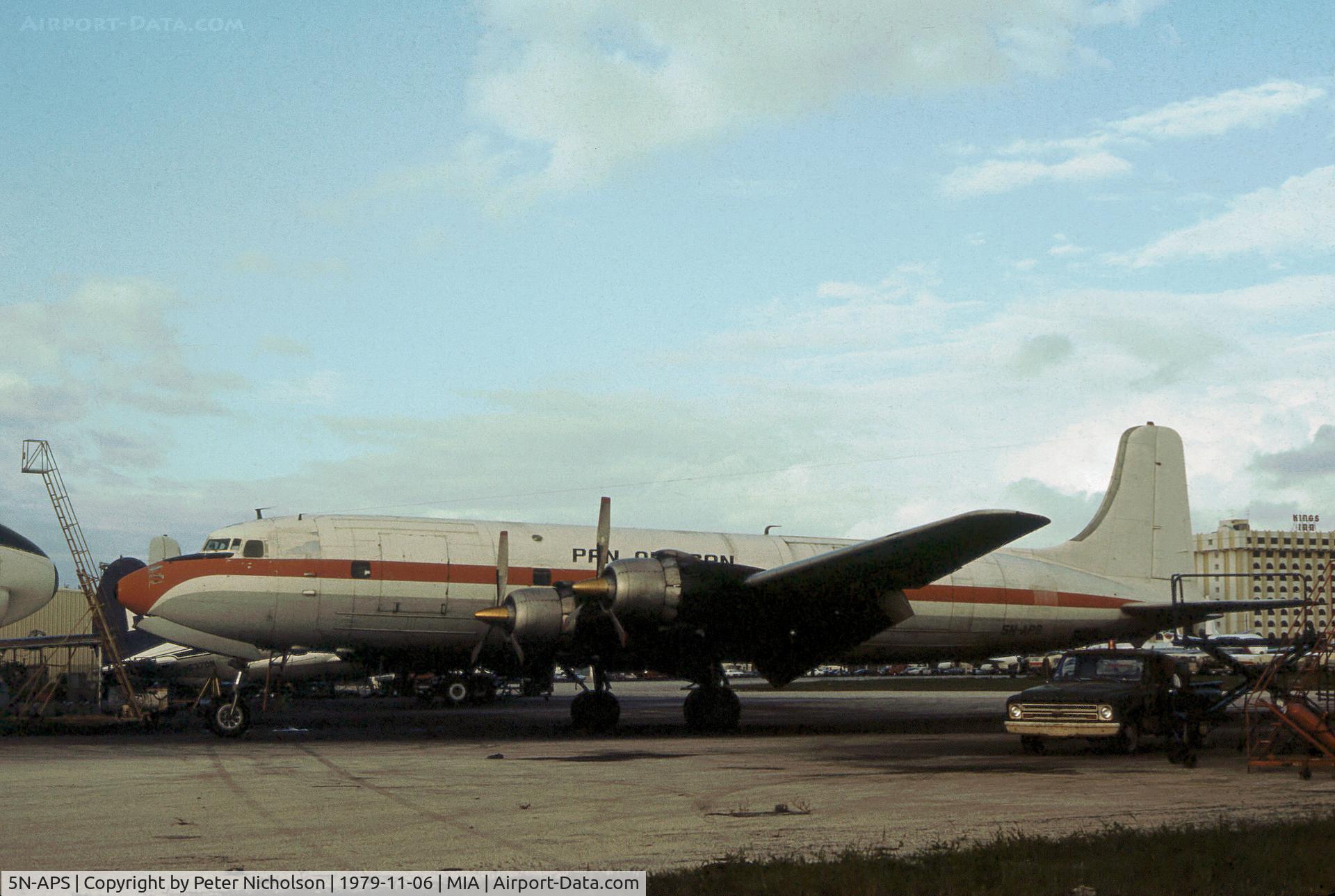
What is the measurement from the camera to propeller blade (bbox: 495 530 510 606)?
21.9 meters

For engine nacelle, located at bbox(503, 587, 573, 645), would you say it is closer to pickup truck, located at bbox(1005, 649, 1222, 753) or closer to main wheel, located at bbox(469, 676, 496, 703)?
→ pickup truck, located at bbox(1005, 649, 1222, 753)

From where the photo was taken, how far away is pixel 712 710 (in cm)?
2238

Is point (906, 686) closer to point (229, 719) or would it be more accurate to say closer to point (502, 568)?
point (502, 568)

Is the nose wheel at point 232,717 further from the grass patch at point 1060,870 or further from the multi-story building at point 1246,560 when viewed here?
the multi-story building at point 1246,560

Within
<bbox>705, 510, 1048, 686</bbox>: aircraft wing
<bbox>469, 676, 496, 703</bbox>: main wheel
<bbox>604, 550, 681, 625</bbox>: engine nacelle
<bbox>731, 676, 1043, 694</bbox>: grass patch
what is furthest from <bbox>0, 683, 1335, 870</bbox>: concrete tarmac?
<bbox>731, 676, 1043, 694</bbox>: grass patch

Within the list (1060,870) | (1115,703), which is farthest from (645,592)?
(1060,870)

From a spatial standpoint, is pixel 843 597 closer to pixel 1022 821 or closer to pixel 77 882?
pixel 1022 821

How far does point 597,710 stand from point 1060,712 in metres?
8.85

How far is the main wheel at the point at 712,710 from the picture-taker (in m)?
22.4

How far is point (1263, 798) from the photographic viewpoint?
12.0 m

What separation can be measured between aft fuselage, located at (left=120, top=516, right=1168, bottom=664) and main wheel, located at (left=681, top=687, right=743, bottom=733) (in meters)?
2.65

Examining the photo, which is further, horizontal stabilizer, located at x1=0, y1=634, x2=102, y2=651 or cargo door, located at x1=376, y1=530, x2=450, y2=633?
horizontal stabilizer, located at x1=0, y1=634, x2=102, y2=651

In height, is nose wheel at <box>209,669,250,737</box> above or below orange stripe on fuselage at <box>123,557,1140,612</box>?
below

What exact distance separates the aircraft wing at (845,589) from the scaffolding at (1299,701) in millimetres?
3725
